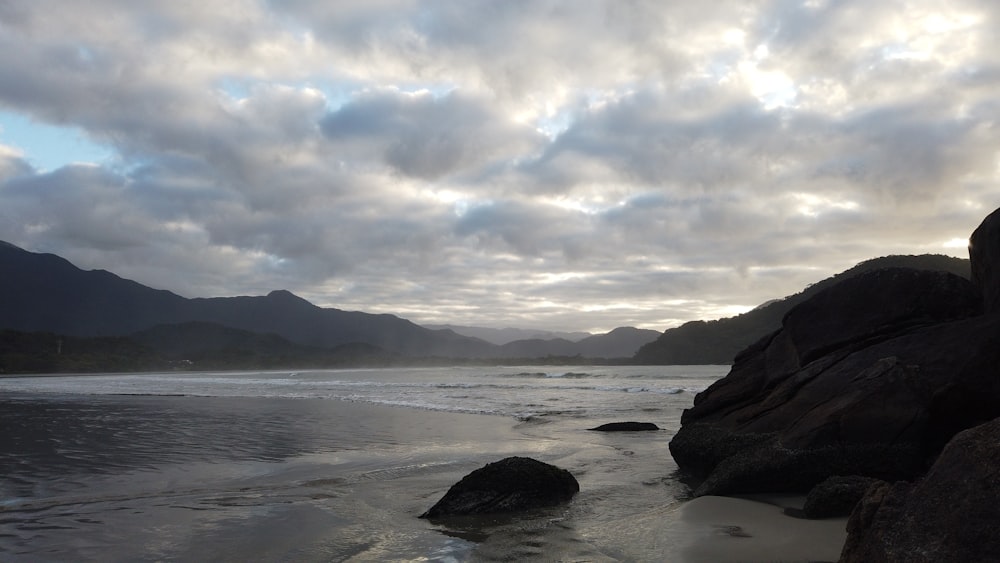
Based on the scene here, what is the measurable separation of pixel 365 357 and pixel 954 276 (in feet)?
500

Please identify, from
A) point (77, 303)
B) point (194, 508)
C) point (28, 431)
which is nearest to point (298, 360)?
point (77, 303)

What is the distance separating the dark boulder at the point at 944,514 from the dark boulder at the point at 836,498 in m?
2.42

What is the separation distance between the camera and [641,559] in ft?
18.1

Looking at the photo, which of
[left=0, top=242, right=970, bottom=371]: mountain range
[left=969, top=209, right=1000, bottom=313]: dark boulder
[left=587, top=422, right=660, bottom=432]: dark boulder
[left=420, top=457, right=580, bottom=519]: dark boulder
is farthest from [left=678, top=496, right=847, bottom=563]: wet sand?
[left=0, top=242, right=970, bottom=371]: mountain range

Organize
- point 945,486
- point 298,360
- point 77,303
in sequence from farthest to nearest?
point 77,303, point 298,360, point 945,486

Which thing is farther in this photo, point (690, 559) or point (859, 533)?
point (690, 559)

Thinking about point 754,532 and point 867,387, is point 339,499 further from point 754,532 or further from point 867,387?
point 867,387

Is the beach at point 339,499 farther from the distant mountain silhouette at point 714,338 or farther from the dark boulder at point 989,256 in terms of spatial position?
the distant mountain silhouette at point 714,338

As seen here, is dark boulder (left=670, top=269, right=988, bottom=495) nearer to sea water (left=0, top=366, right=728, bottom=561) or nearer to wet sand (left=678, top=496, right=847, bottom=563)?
wet sand (left=678, top=496, right=847, bottom=563)

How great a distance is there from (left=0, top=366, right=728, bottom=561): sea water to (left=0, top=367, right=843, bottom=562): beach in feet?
0.12

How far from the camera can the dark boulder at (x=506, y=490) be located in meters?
7.62

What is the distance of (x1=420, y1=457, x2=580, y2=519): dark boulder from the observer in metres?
7.62

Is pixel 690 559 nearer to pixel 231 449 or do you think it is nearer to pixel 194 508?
pixel 194 508

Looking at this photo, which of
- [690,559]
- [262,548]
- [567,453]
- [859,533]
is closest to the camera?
[859,533]
